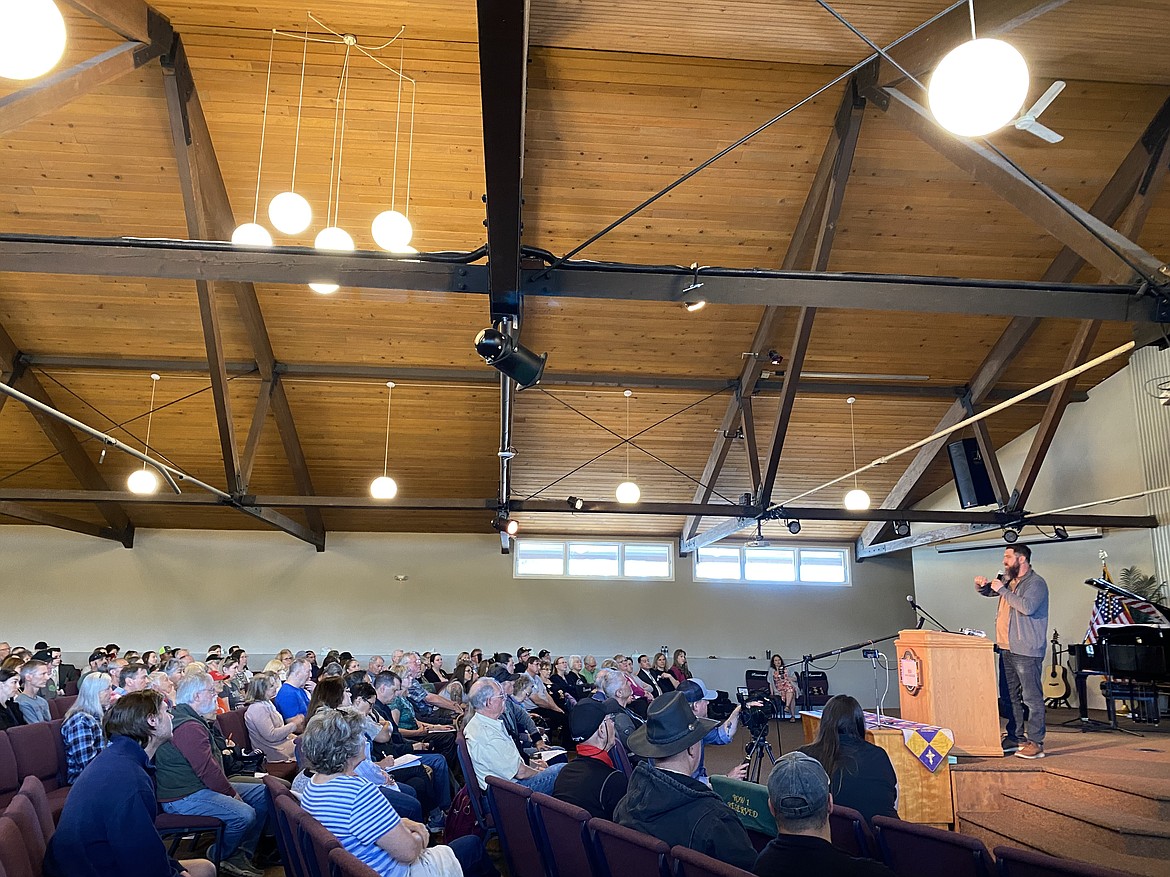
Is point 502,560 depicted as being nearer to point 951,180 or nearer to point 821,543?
point 821,543

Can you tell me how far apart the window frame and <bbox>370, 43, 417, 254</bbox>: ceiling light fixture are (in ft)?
25.9

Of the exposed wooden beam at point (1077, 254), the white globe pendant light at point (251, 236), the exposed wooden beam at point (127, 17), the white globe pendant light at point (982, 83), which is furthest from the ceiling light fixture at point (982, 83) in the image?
the exposed wooden beam at point (1077, 254)

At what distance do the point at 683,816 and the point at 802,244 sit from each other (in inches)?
272

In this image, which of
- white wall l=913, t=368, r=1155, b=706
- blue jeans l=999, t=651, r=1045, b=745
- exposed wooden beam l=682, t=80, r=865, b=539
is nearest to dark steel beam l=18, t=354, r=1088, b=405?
exposed wooden beam l=682, t=80, r=865, b=539

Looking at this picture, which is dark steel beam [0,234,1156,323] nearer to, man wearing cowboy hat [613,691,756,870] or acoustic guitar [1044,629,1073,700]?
man wearing cowboy hat [613,691,756,870]

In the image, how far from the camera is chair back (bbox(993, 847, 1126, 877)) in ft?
7.52

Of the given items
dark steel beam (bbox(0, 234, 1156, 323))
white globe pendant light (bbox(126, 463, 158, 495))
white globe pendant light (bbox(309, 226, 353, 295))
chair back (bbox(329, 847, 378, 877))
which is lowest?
chair back (bbox(329, 847, 378, 877))

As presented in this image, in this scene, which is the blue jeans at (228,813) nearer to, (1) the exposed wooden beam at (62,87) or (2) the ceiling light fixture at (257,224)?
(2) the ceiling light fixture at (257,224)

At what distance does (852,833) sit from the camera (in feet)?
10.6

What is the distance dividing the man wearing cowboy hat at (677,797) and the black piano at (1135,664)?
7.02m

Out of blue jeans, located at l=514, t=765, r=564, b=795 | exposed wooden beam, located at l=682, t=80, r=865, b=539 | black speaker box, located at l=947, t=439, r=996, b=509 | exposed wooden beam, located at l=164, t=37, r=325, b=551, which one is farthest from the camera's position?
black speaker box, located at l=947, t=439, r=996, b=509

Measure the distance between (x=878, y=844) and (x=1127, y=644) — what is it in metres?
7.30

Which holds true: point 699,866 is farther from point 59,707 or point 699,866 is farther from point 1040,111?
point 59,707

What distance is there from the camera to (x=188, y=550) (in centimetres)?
→ 1450
